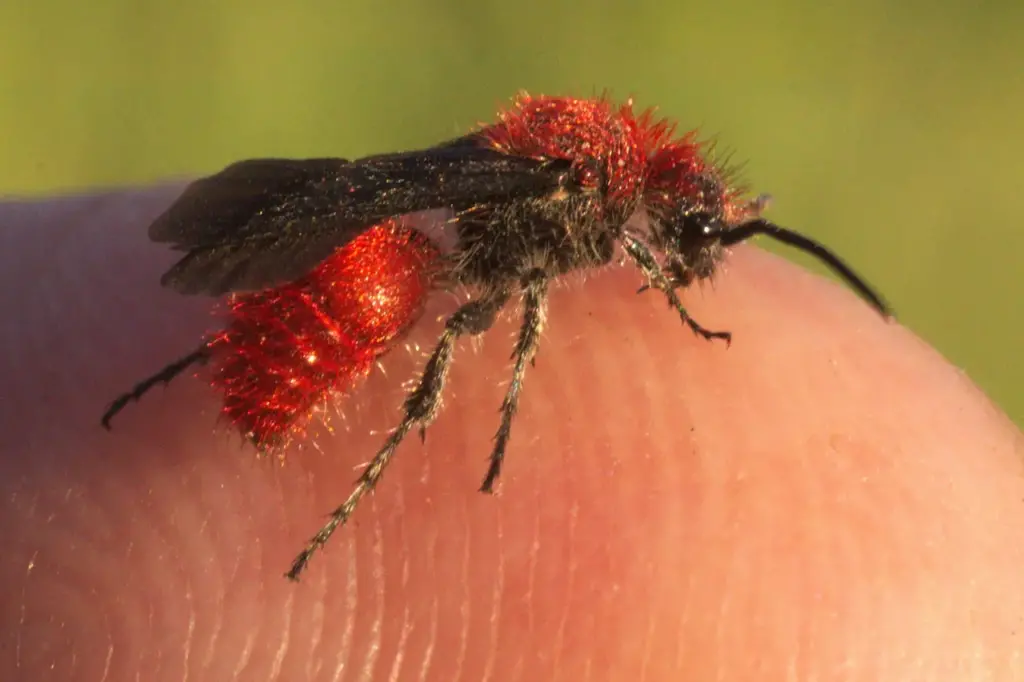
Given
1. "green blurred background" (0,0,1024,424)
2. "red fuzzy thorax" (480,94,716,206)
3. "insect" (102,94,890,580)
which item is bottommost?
"green blurred background" (0,0,1024,424)

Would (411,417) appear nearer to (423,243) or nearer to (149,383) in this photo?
(423,243)

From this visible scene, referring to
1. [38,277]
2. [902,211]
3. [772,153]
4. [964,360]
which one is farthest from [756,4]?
[38,277]

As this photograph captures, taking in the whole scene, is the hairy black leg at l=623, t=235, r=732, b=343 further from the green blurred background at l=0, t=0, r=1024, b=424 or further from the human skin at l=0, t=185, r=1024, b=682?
the green blurred background at l=0, t=0, r=1024, b=424

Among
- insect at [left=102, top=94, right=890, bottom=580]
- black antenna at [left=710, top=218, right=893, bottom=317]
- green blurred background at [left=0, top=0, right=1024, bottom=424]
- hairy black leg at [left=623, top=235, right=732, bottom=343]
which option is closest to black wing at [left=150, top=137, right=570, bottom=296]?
insect at [left=102, top=94, right=890, bottom=580]

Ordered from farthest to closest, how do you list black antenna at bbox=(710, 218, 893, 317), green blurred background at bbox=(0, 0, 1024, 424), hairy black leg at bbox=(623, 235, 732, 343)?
1. green blurred background at bbox=(0, 0, 1024, 424)
2. hairy black leg at bbox=(623, 235, 732, 343)
3. black antenna at bbox=(710, 218, 893, 317)

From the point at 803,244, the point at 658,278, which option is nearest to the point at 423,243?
the point at 658,278

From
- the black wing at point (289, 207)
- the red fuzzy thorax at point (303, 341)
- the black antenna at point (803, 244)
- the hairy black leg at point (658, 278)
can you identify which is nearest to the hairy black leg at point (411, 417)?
the red fuzzy thorax at point (303, 341)

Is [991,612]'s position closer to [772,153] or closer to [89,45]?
[772,153]

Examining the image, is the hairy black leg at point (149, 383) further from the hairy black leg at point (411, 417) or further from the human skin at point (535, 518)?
the hairy black leg at point (411, 417)
